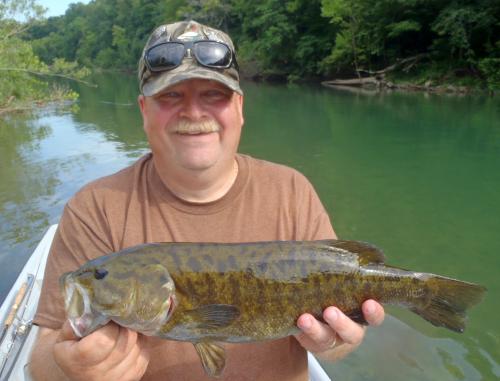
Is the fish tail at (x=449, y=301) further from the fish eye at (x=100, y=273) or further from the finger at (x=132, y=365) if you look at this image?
the fish eye at (x=100, y=273)

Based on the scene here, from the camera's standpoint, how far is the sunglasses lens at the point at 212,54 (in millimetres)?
2625

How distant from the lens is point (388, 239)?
371 inches

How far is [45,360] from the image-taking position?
2426 millimetres

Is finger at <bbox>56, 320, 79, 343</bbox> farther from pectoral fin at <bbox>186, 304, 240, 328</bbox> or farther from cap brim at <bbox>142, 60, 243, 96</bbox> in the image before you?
cap brim at <bbox>142, 60, 243, 96</bbox>

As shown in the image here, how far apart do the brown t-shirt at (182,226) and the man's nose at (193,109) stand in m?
0.43

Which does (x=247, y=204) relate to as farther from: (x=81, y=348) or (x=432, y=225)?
(x=432, y=225)

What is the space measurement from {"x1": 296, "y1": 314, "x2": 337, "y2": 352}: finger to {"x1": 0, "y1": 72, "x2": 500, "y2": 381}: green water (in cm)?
323

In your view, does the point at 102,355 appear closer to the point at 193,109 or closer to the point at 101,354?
A: the point at 101,354

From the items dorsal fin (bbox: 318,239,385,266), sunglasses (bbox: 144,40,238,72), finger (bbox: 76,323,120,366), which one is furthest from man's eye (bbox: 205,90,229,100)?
finger (bbox: 76,323,120,366)

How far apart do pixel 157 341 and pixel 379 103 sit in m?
28.5

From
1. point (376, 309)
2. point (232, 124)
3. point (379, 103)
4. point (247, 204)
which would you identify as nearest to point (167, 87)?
point (232, 124)

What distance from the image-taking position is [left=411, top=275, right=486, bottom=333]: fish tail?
2.38m

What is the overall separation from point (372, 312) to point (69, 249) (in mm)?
1603

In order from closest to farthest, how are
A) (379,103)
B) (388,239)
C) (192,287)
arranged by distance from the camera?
(192,287)
(388,239)
(379,103)
